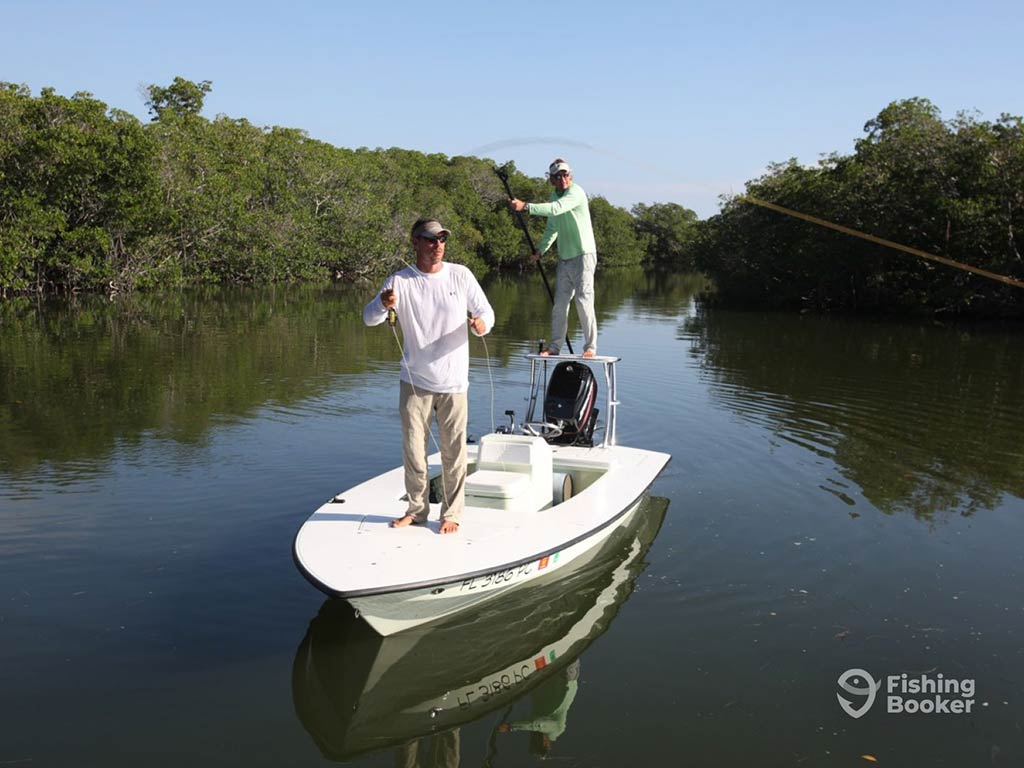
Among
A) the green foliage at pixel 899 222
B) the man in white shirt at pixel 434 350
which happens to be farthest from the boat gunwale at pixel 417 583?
the green foliage at pixel 899 222

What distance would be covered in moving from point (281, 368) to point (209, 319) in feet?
35.6

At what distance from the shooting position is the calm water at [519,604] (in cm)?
480

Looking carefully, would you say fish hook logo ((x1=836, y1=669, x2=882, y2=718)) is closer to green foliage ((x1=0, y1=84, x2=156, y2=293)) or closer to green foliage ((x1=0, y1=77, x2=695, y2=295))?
green foliage ((x1=0, y1=77, x2=695, y2=295))

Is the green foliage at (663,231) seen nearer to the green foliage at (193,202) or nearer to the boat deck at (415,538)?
the green foliage at (193,202)

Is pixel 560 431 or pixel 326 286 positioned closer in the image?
pixel 560 431

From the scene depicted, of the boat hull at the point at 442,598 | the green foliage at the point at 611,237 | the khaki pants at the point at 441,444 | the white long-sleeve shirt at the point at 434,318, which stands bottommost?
the boat hull at the point at 442,598

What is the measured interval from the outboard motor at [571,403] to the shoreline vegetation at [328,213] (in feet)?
79.6

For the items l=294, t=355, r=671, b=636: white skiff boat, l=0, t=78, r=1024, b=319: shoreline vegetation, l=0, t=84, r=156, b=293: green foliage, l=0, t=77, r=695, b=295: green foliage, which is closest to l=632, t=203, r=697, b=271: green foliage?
l=0, t=77, r=695, b=295: green foliage

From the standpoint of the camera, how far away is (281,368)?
17.3 m

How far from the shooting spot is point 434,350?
19.3ft

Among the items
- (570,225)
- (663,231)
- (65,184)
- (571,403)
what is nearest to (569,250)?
(570,225)

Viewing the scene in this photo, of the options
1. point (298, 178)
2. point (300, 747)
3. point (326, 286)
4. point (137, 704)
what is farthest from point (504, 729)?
point (298, 178)

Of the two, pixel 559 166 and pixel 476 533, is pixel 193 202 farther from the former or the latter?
pixel 476 533

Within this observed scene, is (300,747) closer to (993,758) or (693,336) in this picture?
(993,758)
